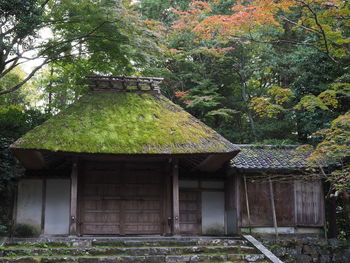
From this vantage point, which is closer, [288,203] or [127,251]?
[127,251]

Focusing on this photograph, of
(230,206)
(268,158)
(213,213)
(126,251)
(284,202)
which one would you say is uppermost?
(268,158)

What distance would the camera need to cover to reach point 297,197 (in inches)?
A: 525

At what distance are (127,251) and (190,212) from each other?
14.7 feet

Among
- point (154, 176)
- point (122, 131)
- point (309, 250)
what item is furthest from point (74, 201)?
point (309, 250)

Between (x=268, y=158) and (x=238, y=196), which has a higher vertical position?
(x=268, y=158)

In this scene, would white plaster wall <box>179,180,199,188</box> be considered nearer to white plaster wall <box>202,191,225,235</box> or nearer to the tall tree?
white plaster wall <box>202,191,225,235</box>

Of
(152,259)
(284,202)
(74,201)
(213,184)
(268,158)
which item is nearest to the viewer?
(152,259)

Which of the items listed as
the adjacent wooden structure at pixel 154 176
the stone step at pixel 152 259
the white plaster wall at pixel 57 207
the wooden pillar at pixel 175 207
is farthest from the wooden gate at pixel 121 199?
the stone step at pixel 152 259

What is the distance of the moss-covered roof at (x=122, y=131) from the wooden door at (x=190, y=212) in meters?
2.73

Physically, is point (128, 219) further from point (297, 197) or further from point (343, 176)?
point (343, 176)

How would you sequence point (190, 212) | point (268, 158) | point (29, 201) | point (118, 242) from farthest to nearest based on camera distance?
point (190, 212), point (268, 158), point (29, 201), point (118, 242)

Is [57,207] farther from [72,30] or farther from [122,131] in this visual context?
[72,30]

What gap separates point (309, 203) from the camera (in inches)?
525

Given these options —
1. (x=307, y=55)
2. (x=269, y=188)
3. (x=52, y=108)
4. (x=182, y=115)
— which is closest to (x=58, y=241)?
(x=182, y=115)
